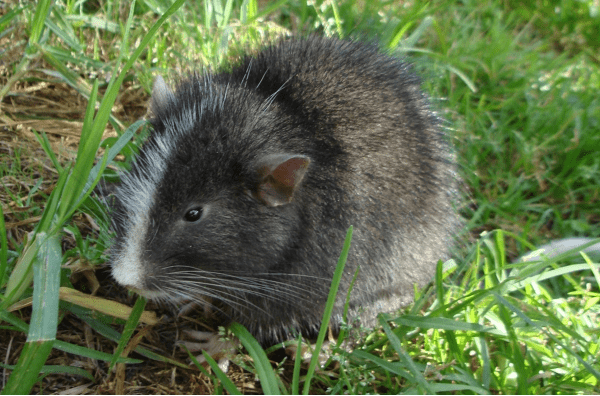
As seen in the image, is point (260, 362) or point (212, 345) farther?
point (212, 345)

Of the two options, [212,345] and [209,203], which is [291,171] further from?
[212,345]

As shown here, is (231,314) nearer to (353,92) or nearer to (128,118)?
(353,92)

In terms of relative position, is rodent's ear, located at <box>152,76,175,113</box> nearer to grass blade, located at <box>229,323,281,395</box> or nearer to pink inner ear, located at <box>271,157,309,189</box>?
pink inner ear, located at <box>271,157,309,189</box>

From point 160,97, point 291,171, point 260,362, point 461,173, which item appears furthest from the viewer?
point 461,173

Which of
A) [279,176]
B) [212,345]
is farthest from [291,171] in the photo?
[212,345]

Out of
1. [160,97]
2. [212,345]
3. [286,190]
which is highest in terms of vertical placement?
[160,97]

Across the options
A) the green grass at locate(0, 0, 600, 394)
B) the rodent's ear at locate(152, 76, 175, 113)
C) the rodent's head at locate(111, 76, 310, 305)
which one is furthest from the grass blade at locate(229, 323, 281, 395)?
the rodent's ear at locate(152, 76, 175, 113)
